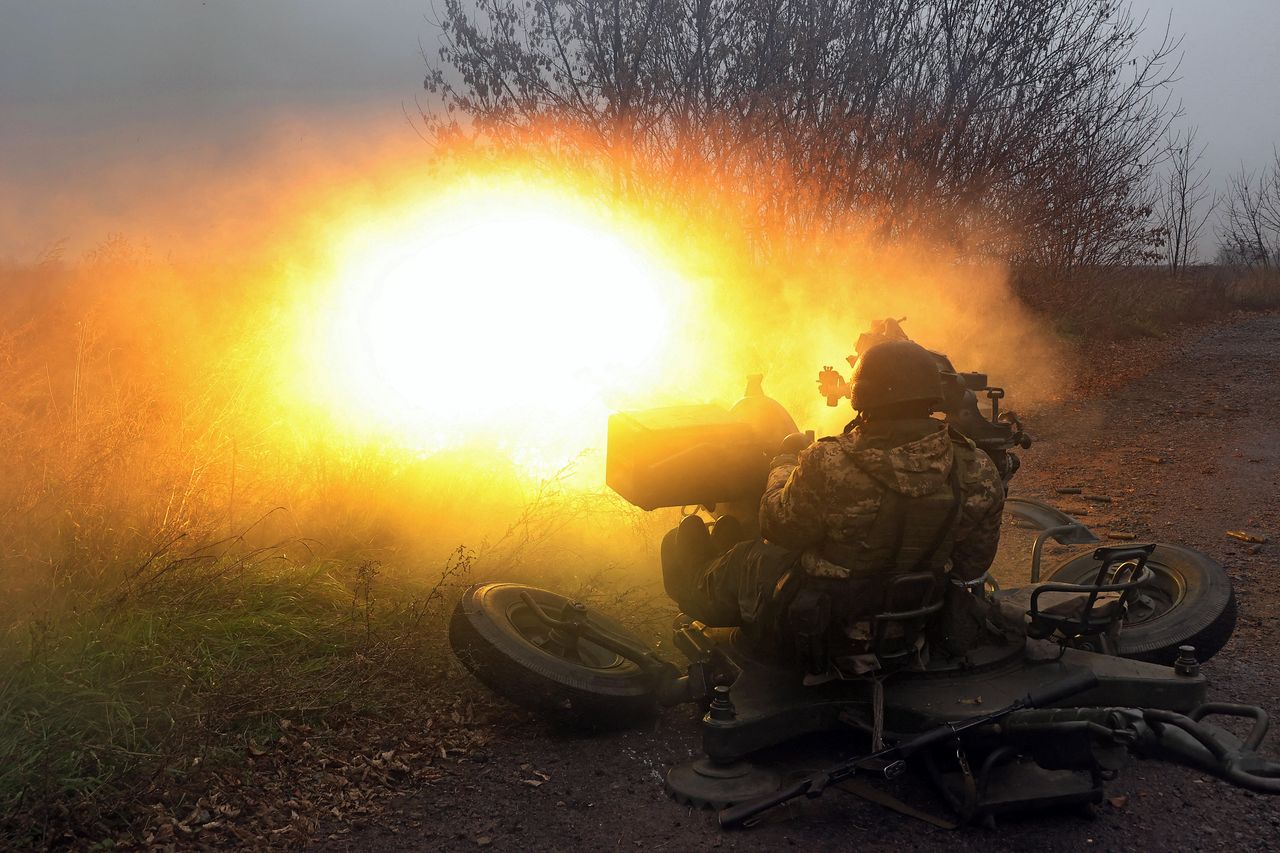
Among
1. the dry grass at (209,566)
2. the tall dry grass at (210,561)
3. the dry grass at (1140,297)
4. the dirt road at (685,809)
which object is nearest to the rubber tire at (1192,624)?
the dirt road at (685,809)

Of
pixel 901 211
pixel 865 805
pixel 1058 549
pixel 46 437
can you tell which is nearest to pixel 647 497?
pixel 865 805

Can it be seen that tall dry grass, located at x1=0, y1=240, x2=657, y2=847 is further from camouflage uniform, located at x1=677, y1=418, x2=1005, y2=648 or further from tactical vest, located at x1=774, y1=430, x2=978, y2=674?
camouflage uniform, located at x1=677, y1=418, x2=1005, y2=648

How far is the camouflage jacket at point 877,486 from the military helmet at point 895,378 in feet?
0.33

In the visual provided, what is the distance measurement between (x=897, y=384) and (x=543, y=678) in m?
1.99

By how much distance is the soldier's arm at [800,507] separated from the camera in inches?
154

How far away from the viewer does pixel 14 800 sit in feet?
11.1

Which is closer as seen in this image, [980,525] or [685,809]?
[685,809]

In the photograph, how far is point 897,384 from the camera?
389 centimetres

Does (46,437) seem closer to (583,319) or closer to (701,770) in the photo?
(701,770)

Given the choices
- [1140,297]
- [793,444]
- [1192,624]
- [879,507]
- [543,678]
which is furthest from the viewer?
[1140,297]

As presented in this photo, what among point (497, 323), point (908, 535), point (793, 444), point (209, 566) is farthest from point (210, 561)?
point (497, 323)

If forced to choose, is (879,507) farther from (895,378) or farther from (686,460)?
(686,460)

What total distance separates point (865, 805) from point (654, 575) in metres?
2.89

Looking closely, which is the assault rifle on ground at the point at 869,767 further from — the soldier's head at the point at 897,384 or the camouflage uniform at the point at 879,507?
the soldier's head at the point at 897,384
